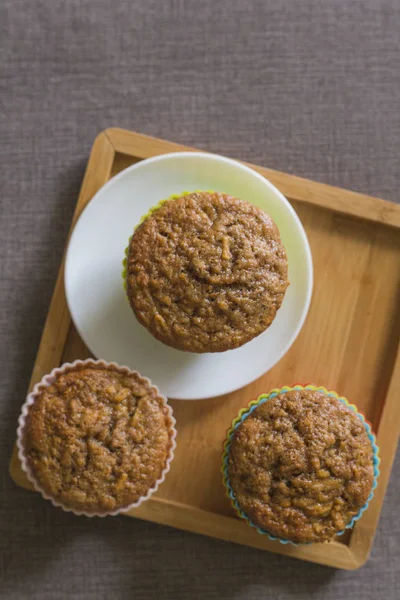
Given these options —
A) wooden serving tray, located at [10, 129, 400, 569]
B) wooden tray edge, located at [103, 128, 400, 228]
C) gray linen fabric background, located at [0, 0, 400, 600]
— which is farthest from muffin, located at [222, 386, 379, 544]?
wooden tray edge, located at [103, 128, 400, 228]

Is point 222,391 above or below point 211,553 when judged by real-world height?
above

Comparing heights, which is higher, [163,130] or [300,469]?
[163,130]

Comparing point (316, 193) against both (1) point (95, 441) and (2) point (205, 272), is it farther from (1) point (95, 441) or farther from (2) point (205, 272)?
(1) point (95, 441)

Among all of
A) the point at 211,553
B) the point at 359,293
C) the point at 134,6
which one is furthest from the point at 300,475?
the point at 134,6

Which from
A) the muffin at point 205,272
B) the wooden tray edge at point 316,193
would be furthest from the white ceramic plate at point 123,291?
the muffin at point 205,272

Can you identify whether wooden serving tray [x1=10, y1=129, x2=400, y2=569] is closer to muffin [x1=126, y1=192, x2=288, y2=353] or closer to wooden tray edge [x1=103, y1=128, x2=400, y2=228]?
wooden tray edge [x1=103, y1=128, x2=400, y2=228]

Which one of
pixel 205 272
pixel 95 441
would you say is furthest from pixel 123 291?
pixel 95 441

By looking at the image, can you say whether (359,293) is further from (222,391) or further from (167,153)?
(167,153)
